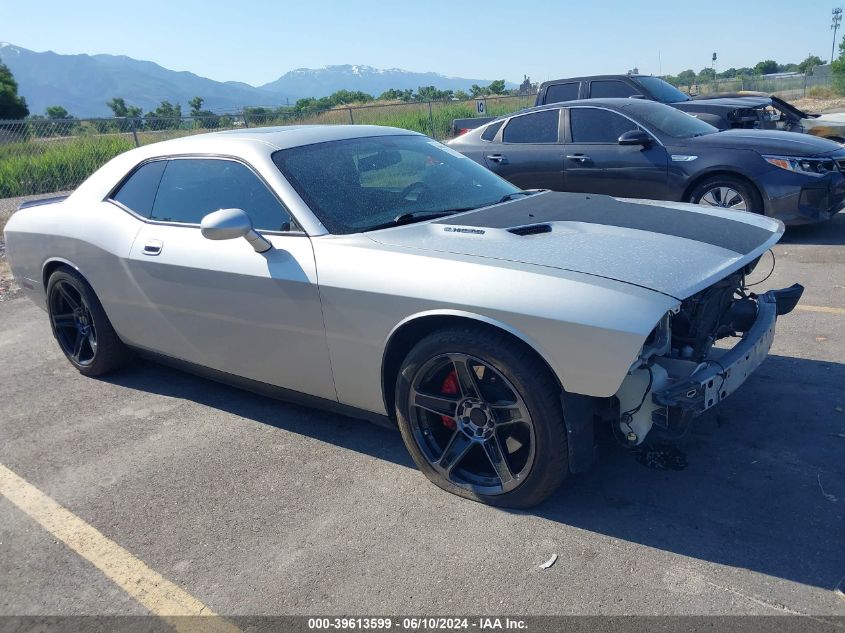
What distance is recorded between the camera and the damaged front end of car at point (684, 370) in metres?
2.74

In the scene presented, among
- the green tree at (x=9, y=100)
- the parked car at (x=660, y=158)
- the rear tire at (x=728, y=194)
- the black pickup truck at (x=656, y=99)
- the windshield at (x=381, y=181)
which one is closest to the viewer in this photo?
the windshield at (x=381, y=181)

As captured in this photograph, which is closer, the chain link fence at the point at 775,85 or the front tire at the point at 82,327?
the front tire at the point at 82,327

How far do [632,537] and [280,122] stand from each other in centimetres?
1851

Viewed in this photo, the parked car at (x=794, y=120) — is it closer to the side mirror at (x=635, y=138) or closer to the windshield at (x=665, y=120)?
the windshield at (x=665, y=120)

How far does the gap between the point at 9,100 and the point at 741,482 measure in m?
53.8

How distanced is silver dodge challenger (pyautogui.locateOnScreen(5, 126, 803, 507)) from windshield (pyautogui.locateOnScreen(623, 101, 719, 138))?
4170 millimetres

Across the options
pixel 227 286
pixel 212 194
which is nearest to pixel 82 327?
pixel 212 194

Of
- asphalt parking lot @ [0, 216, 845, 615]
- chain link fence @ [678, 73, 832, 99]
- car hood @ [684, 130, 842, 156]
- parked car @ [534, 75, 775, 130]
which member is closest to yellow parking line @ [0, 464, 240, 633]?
asphalt parking lot @ [0, 216, 845, 615]

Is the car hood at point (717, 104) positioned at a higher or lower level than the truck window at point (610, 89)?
lower

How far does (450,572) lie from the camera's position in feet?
8.85

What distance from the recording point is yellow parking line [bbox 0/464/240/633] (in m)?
2.59

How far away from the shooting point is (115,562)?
296 centimetres

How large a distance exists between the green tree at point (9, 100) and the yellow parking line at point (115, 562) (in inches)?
1940

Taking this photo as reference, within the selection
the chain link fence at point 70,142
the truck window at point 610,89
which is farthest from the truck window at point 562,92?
the chain link fence at point 70,142
